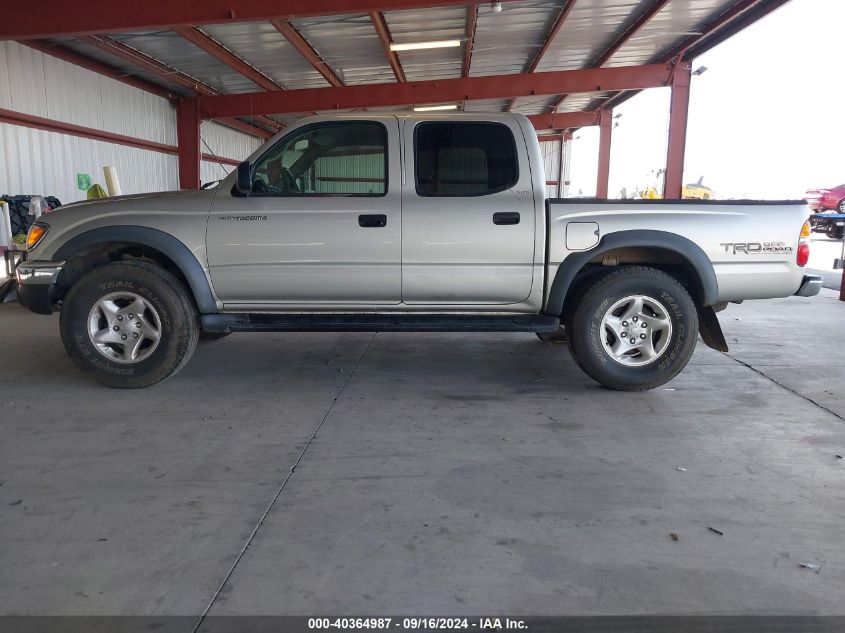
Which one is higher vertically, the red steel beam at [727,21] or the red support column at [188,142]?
the red steel beam at [727,21]

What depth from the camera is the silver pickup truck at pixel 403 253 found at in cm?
447

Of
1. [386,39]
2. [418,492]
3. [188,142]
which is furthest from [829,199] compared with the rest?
[418,492]

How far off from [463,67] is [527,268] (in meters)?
13.0

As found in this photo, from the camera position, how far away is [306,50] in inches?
502

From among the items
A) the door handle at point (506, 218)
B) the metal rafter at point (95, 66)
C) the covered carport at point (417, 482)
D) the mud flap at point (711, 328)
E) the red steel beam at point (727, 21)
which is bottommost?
the covered carport at point (417, 482)

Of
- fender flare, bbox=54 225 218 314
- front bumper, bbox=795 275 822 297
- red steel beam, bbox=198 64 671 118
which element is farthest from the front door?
red steel beam, bbox=198 64 671 118

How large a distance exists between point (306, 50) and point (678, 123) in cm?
889

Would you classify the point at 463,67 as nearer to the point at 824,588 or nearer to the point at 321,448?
the point at 321,448

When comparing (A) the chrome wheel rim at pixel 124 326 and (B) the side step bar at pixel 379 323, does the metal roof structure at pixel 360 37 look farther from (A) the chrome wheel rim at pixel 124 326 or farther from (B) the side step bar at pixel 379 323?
(B) the side step bar at pixel 379 323

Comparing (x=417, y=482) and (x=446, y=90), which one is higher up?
(x=446, y=90)

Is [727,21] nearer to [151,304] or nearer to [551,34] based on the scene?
[551,34]

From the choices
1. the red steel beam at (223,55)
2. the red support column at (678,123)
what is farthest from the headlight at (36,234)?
the red support column at (678,123)

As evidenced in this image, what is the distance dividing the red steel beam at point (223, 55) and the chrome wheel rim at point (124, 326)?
269 inches

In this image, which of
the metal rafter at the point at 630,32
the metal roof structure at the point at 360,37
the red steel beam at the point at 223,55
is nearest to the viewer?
the metal roof structure at the point at 360,37
